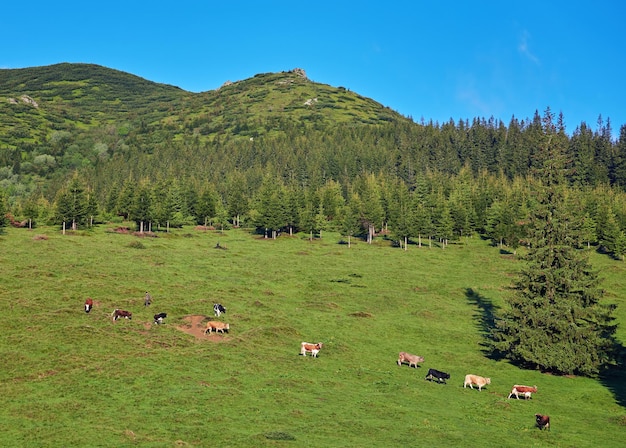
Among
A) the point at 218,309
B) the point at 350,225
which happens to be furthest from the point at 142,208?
the point at 218,309

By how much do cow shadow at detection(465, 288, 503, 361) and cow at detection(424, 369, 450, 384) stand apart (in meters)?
12.4

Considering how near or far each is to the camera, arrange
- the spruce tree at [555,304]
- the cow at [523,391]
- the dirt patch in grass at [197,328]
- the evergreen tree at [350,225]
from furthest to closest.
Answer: the evergreen tree at [350,225]
the spruce tree at [555,304]
the dirt patch in grass at [197,328]
the cow at [523,391]

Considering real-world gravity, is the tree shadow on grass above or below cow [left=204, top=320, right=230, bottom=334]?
below

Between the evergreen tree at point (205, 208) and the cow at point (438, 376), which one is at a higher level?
the evergreen tree at point (205, 208)

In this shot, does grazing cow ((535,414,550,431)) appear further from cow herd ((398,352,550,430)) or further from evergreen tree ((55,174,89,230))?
evergreen tree ((55,174,89,230))

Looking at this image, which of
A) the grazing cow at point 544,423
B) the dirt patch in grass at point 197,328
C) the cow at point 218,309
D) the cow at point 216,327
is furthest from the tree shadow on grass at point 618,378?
the cow at point 218,309

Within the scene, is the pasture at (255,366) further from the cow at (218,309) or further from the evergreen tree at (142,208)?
the evergreen tree at (142,208)

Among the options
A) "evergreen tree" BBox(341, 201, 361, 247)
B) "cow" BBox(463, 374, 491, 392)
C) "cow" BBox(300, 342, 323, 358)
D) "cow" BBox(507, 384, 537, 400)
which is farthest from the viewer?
"evergreen tree" BBox(341, 201, 361, 247)

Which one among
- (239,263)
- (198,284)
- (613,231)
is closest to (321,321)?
(198,284)

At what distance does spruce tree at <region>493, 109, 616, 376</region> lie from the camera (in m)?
48.0

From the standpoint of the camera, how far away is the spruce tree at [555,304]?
48.0m

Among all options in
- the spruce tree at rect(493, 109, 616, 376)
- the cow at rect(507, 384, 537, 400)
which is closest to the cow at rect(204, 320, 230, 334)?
the cow at rect(507, 384, 537, 400)

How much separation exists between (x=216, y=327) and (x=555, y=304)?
3285cm

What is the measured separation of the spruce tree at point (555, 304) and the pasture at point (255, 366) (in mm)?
2030
